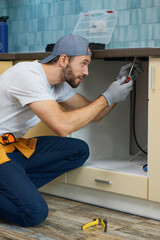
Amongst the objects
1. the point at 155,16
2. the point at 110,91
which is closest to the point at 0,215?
the point at 110,91

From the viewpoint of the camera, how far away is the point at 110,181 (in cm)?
222

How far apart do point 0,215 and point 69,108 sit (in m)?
0.67

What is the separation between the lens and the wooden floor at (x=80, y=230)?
1.87 meters

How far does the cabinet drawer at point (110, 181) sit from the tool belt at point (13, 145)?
267 millimetres

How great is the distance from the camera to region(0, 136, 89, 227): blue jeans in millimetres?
2003

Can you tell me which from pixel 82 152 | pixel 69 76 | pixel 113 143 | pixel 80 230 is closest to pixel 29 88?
pixel 69 76

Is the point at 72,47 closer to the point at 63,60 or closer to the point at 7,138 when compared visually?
the point at 63,60

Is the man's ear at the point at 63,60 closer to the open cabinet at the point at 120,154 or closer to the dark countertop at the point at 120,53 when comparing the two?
the dark countertop at the point at 120,53

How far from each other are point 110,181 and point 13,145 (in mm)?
517

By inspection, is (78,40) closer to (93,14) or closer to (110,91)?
(110,91)

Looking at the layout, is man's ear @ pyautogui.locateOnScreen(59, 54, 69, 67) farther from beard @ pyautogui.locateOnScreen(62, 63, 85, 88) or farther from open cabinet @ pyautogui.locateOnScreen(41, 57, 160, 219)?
open cabinet @ pyautogui.locateOnScreen(41, 57, 160, 219)

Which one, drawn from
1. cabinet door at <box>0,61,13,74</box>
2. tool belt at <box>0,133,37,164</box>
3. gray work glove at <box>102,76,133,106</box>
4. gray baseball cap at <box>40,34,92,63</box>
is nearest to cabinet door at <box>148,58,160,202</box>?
gray work glove at <box>102,76,133,106</box>

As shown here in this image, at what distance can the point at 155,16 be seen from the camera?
257cm

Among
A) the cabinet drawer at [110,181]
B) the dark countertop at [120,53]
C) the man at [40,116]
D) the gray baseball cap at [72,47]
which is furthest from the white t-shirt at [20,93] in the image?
the cabinet drawer at [110,181]
